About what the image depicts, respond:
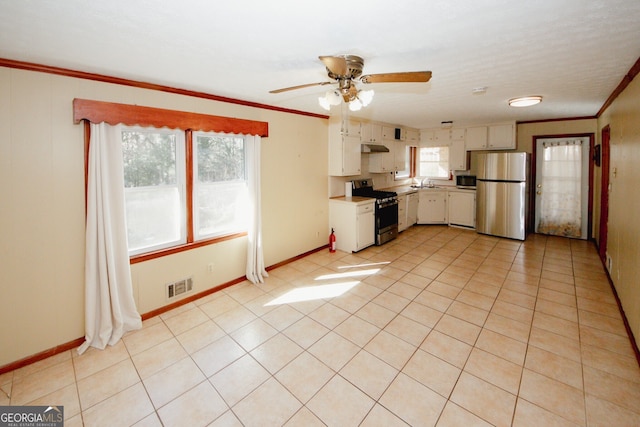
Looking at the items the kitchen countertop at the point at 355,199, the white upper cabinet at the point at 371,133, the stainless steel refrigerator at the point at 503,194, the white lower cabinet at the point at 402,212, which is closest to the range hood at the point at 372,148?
the white upper cabinet at the point at 371,133

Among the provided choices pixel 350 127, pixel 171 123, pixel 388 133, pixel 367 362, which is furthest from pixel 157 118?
pixel 388 133

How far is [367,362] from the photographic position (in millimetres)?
2311

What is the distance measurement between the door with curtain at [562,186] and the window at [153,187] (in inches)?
257

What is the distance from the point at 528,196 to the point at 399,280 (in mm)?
3957

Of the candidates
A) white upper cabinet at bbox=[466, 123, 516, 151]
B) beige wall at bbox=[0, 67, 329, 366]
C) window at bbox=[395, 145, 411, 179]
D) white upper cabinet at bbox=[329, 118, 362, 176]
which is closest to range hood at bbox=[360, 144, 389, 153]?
white upper cabinet at bbox=[329, 118, 362, 176]

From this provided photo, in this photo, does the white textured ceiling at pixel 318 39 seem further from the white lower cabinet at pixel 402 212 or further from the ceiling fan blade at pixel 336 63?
the white lower cabinet at pixel 402 212

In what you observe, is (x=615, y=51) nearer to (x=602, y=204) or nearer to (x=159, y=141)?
(x=602, y=204)

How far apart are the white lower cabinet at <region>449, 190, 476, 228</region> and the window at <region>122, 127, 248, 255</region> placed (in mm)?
4962

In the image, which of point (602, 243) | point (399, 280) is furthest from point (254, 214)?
point (602, 243)

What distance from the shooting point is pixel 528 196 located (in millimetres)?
5859

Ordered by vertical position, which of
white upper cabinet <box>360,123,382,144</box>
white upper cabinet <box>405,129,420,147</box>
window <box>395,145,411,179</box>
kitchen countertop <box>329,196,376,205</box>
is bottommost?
kitchen countertop <box>329,196,376,205</box>

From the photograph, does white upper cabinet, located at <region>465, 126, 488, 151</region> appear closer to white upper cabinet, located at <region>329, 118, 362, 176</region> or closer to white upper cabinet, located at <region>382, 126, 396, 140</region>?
white upper cabinet, located at <region>382, 126, 396, 140</region>

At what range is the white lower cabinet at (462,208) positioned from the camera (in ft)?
21.0

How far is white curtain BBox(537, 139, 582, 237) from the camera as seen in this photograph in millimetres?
5469
